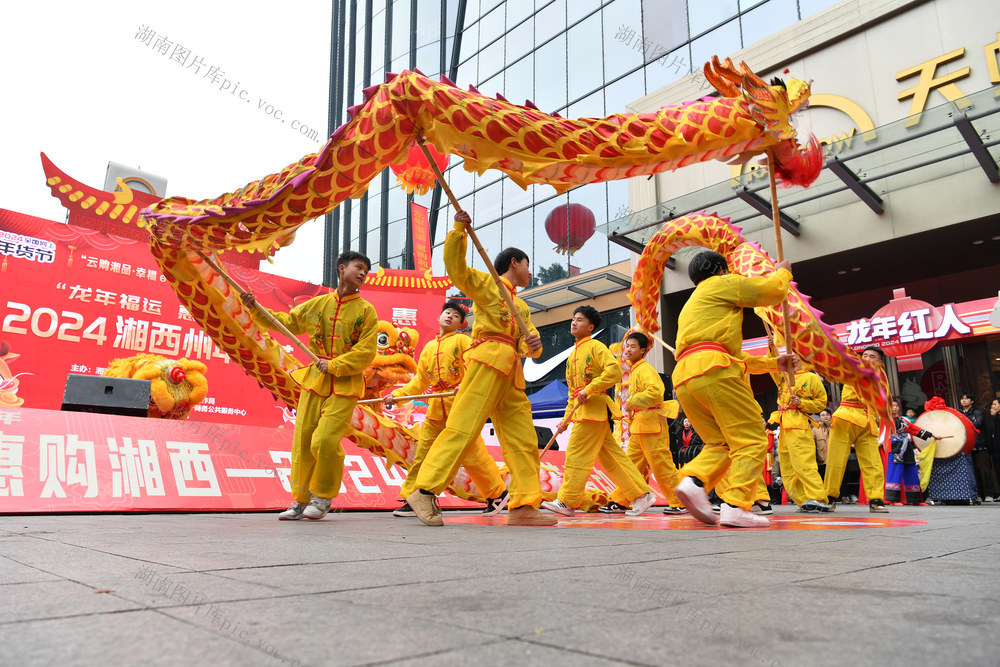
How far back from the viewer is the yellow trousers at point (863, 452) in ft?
20.7

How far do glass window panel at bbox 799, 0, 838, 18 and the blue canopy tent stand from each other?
8.63 m

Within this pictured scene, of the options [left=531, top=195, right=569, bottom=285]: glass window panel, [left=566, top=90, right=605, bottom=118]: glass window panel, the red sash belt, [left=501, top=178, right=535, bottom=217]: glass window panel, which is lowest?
the red sash belt

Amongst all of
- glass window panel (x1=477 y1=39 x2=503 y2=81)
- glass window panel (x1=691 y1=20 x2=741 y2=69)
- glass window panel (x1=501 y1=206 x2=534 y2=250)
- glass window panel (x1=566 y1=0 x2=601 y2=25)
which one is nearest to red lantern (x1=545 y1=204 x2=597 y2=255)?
glass window panel (x1=501 y1=206 x2=534 y2=250)

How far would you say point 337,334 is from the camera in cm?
458

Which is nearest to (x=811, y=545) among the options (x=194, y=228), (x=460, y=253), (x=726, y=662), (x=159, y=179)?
(x=726, y=662)

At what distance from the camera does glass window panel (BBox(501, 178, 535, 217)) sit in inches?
719

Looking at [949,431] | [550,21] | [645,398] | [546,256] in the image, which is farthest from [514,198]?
[645,398]

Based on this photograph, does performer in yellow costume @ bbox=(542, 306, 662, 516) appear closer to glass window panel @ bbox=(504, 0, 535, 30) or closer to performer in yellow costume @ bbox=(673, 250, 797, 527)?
performer in yellow costume @ bbox=(673, 250, 797, 527)

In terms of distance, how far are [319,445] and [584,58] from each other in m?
16.0

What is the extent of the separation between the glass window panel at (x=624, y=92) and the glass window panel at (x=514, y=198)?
10.1 ft

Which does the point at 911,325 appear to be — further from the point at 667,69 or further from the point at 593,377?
the point at 667,69

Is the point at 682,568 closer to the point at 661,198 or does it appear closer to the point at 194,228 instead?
the point at 194,228

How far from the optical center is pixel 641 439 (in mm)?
6516

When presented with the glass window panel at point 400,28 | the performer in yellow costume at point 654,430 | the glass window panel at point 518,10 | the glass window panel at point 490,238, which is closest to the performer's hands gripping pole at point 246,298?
the performer in yellow costume at point 654,430
